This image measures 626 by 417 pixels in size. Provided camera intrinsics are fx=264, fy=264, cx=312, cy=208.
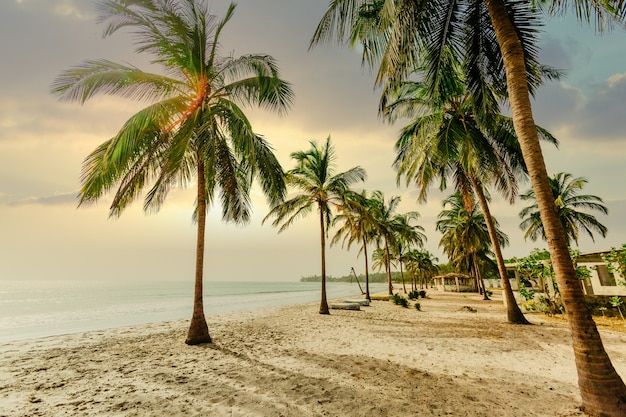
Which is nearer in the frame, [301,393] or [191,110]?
[301,393]

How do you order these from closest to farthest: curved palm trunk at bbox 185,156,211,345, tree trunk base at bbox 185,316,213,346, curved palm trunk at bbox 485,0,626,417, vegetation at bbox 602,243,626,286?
curved palm trunk at bbox 485,0,626,417
curved palm trunk at bbox 185,156,211,345
tree trunk base at bbox 185,316,213,346
vegetation at bbox 602,243,626,286

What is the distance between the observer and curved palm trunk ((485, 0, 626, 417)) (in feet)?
10.7

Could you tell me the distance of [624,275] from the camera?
8383mm

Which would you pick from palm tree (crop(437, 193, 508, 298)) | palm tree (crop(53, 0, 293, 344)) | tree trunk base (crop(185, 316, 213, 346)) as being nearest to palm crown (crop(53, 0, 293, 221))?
palm tree (crop(53, 0, 293, 344))

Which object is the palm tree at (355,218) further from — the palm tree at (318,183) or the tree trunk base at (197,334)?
the tree trunk base at (197,334)

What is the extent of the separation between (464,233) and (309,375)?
24.4 metres

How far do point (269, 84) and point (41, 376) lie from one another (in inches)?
348

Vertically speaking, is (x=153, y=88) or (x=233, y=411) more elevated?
(x=153, y=88)

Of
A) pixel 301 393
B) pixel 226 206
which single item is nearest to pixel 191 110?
pixel 226 206

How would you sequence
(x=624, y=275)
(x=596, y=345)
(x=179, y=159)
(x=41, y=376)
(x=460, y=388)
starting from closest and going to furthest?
(x=596, y=345) → (x=460, y=388) → (x=41, y=376) → (x=179, y=159) → (x=624, y=275)

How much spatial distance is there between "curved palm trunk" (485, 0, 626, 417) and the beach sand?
44 cm

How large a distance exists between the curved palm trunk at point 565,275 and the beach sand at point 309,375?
0.44 m

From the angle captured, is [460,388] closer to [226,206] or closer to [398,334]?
[398,334]

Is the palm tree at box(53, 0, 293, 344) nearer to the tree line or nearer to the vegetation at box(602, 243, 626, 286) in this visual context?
the tree line
